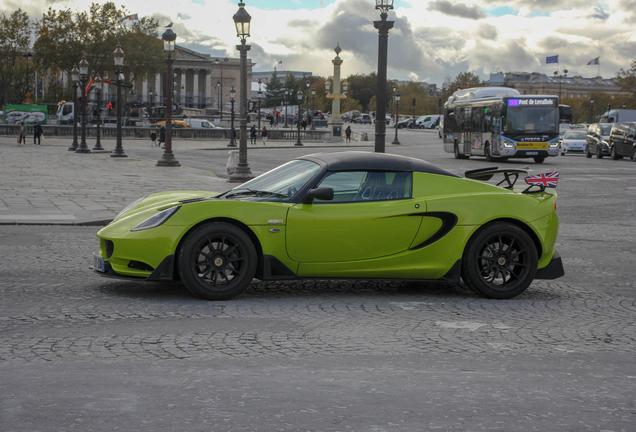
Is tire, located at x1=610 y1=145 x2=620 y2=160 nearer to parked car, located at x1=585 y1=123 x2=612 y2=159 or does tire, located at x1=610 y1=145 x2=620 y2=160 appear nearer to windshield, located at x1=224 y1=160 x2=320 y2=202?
parked car, located at x1=585 y1=123 x2=612 y2=159

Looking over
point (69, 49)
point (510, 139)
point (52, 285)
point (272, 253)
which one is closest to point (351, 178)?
point (272, 253)

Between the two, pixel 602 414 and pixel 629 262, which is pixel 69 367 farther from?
pixel 629 262

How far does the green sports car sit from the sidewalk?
585 cm

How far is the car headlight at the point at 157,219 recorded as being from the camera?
6.13m

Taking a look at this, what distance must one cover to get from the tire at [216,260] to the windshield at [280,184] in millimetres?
525

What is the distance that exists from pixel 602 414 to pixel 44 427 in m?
2.75

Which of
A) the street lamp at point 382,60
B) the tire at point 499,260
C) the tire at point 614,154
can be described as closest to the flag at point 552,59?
the tire at point 614,154

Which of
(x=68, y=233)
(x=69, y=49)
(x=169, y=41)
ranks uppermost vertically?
(x=69, y=49)

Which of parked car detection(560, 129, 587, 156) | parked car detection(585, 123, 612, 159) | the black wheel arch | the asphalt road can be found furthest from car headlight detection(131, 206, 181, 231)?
parked car detection(560, 129, 587, 156)

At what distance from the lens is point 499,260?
21.7 feet

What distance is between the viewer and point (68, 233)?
10.4 meters

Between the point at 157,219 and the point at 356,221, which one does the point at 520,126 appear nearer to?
the point at 356,221

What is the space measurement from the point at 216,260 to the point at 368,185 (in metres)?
1.50

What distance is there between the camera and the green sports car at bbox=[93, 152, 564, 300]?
6.12 m
